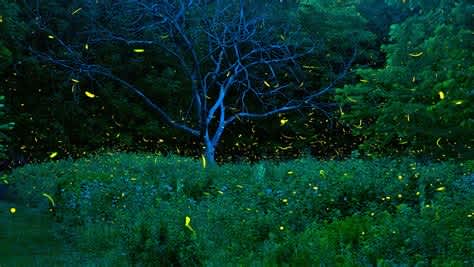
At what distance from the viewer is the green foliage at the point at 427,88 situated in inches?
715

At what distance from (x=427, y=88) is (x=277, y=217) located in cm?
1299

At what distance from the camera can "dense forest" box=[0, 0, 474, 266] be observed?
29.8 feet

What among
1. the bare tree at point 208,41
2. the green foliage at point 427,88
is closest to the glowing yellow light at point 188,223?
the green foliage at point 427,88

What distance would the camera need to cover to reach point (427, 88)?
2112cm

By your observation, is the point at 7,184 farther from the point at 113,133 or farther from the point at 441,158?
the point at 441,158

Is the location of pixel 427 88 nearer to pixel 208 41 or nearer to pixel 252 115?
pixel 252 115

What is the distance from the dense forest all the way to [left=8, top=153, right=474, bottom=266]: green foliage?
0.04 meters

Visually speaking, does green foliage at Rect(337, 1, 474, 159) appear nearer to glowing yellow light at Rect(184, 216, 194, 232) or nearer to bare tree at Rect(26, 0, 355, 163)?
bare tree at Rect(26, 0, 355, 163)

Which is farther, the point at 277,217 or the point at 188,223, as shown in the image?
the point at 277,217

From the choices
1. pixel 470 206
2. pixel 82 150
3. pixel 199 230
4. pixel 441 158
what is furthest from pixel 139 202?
pixel 82 150

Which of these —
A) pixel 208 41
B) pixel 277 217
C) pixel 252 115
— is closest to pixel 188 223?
pixel 277 217

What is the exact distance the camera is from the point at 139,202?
39.3 ft

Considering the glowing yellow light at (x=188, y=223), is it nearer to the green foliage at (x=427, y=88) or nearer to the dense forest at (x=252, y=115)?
the dense forest at (x=252, y=115)

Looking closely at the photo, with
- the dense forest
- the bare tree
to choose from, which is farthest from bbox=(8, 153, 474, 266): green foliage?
the bare tree
